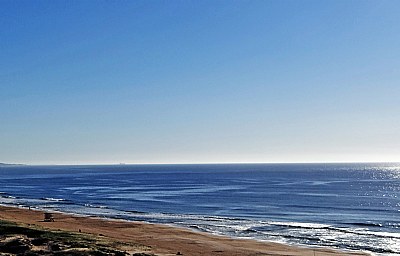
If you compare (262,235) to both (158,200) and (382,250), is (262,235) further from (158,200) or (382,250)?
(158,200)

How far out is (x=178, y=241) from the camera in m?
47.8

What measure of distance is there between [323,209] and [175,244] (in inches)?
1770

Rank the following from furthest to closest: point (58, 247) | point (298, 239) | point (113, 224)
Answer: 1. point (113, 224)
2. point (298, 239)
3. point (58, 247)

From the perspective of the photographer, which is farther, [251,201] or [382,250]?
[251,201]

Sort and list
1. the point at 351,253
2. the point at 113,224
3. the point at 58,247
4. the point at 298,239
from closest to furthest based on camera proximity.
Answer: the point at 58,247, the point at 351,253, the point at 298,239, the point at 113,224

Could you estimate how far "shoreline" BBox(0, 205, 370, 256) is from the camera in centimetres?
4194

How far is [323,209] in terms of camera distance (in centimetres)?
8300

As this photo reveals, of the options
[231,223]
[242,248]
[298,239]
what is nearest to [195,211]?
[231,223]

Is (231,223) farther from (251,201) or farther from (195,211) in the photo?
(251,201)

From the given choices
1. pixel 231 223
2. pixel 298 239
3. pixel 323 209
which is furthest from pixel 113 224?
pixel 323 209

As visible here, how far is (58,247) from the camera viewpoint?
117 feet

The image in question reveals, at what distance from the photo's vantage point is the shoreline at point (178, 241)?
41938 millimetres

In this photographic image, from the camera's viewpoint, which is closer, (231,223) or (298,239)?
(298,239)

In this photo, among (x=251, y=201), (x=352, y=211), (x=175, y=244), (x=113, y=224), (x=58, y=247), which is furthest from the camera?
(x=251, y=201)
